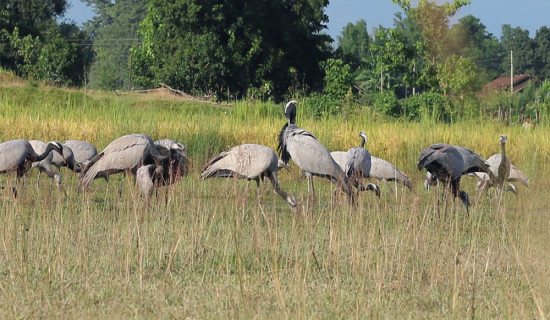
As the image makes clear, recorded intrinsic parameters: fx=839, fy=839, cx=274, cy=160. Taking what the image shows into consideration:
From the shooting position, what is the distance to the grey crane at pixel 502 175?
10395mm

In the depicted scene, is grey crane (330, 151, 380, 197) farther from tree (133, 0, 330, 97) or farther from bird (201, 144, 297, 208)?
tree (133, 0, 330, 97)

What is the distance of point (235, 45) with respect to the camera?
32500 mm

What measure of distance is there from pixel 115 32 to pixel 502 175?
10328cm

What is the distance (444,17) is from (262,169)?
5523 mm

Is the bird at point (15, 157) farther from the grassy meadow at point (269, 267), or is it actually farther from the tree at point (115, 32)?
the tree at point (115, 32)

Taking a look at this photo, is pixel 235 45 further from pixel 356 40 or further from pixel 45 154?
pixel 356 40

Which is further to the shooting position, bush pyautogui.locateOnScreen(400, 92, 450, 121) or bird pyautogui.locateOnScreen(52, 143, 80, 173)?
bush pyautogui.locateOnScreen(400, 92, 450, 121)

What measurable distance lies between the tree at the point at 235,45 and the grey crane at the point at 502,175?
20.6 m

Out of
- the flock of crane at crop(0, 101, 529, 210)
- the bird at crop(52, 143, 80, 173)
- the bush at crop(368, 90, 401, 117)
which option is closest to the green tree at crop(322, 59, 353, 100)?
the bush at crop(368, 90, 401, 117)

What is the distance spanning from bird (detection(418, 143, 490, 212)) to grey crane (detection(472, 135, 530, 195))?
0.70 feet

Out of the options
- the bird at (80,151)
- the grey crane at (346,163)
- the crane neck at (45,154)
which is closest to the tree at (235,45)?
the bird at (80,151)

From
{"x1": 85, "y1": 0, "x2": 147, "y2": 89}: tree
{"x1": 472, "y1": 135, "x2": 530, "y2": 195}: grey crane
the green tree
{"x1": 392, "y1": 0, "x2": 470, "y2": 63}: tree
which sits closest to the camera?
{"x1": 392, "y1": 0, "x2": 470, "y2": 63}: tree

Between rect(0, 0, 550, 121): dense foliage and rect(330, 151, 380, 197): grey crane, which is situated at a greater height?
rect(0, 0, 550, 121): dense foliage

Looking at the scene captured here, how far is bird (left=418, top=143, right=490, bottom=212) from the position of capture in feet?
30.8
